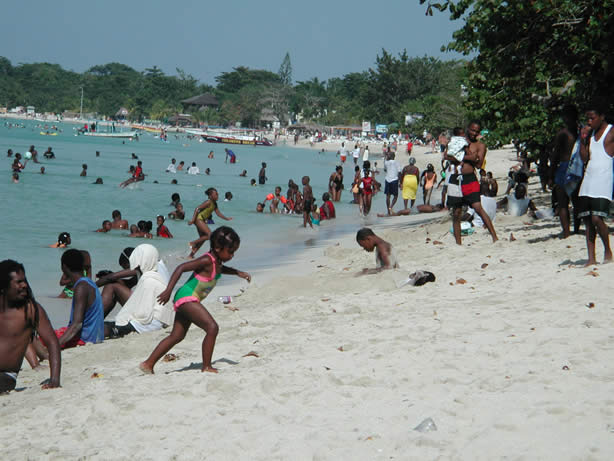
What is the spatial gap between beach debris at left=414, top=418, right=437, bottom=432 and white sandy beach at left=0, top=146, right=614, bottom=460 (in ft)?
0.13

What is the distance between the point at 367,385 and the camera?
15.4ft

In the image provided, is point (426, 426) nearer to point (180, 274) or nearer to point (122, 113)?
point (180, 274)

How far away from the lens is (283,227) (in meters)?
19.2

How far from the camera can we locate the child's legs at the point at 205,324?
5.25 meters

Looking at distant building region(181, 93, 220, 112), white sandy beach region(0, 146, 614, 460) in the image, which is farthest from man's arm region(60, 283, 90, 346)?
distant building region(181, 93, 220, 112)

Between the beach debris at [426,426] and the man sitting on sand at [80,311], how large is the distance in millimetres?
3995

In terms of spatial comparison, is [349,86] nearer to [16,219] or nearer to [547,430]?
[16,219]

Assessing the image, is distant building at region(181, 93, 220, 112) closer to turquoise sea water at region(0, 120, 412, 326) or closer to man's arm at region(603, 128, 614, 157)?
turquoise sea water at region(0, 120, 412, 326)

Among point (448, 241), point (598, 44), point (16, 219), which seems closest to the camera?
point (598, 44)

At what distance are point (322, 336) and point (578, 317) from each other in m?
2.18

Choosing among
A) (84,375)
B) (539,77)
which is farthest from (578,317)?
(539,77)

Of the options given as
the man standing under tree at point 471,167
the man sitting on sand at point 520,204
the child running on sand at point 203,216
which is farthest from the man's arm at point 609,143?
the child running on sand at point 203,216

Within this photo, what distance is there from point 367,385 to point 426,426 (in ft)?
2.92

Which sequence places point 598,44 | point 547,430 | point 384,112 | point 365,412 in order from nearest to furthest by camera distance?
point 547,430 → point 365,412 → point 598,44 → point 384,112
